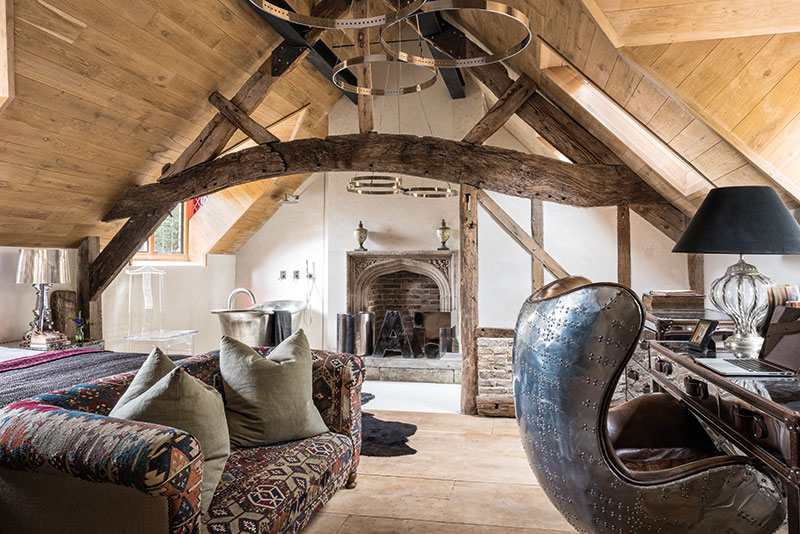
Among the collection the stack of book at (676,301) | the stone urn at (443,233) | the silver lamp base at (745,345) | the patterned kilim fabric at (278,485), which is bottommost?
the patterned kilim fabric at (278,485)

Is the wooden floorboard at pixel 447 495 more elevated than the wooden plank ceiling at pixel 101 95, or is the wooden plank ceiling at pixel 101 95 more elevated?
the wooden plank ceiling at pixel 101 95

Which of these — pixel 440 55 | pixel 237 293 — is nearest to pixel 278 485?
pixel 440 55

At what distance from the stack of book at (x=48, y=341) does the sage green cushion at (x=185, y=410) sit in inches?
122

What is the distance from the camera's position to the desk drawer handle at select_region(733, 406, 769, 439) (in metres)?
1.40

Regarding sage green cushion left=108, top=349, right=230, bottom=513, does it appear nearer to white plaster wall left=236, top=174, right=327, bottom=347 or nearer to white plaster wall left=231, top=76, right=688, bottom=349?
white plaster wall left=231, top=76, right=688, bottom=349

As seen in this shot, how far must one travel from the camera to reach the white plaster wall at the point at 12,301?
4605 millimetres

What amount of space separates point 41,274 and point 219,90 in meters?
2.12

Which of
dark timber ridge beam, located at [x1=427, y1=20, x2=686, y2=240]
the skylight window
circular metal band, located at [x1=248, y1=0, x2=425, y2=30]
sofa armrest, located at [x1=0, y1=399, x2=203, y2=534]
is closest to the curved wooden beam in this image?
dark timber ridge beam, located at [x1=427, y1=20, x2=686, y2=240]

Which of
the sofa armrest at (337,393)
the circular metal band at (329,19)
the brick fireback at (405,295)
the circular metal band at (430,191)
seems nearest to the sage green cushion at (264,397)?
the sofa armrest at (337,393)

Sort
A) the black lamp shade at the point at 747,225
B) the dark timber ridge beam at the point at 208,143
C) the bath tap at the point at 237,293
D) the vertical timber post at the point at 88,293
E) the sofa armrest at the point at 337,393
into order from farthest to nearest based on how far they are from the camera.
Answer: the bath tap at the point at 237,293 < the vertical timber post at the point at 88,293 < the dark timber ridge beam at the point at 208,143 < the sofa armrest at the point at 337,393 < the black lamp shade at the point at 747,225

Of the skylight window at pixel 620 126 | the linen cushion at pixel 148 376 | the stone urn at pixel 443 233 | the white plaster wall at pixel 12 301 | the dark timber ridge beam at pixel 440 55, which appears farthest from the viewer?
the stone urn at pixel 443 233

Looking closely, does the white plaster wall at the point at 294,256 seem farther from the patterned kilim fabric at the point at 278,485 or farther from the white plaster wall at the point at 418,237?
the patterned kilim fabric at the point at 278,485

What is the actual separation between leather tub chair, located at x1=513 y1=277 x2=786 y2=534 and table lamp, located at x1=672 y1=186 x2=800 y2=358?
87 centimetres

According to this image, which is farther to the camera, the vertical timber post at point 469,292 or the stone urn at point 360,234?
the stone urn at point 360,234
